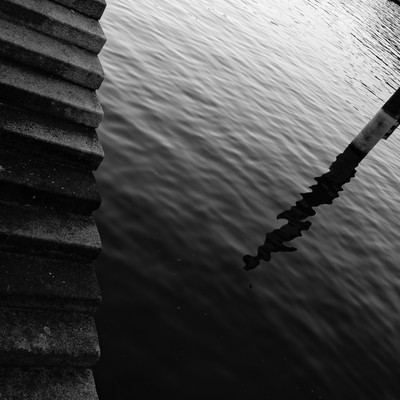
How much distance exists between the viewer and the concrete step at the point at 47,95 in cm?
407

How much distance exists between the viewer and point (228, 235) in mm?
7312

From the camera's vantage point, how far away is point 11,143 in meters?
4.05

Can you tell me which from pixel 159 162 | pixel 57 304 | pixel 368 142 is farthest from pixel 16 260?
pixel 368 142

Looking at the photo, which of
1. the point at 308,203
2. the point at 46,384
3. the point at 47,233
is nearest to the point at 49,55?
the point at 47,233

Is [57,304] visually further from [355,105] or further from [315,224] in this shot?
[355,105]

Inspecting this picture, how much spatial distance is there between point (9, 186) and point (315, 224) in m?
6.83

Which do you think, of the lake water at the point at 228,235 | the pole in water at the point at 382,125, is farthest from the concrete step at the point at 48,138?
the pole in water at the point at 382,125

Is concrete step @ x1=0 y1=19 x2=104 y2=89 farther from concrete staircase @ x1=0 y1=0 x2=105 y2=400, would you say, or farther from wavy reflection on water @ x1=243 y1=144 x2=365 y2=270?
wavy reflection on water @ x1=243 y1=144 x2=365 y2=270

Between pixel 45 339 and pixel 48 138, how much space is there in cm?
201

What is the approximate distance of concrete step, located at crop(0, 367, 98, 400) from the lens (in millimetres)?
3271

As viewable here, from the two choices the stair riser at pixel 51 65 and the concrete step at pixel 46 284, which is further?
the stair riser at pixel 51 65

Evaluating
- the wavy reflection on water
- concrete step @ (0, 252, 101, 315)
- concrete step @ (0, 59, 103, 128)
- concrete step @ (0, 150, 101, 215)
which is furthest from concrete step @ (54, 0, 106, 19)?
the wavy reflection on water

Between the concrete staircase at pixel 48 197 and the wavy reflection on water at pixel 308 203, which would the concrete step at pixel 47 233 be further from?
the wavy reflection on water at pixel 308 203

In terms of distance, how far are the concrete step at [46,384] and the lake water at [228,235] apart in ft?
2.77
